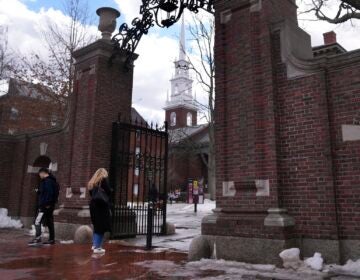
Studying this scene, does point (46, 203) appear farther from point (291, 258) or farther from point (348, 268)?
point (348, 268)

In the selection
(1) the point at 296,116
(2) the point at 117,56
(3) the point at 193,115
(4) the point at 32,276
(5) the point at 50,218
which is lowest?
(4) the point at 32,276

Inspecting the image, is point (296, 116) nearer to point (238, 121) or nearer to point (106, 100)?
point (238, 121)

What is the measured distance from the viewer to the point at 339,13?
14.0 meters

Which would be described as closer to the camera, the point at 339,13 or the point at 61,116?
the point at 339,13

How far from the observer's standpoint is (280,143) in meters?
7.58

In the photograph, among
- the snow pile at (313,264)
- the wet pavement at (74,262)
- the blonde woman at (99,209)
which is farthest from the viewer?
the blonde woman at (99,209)

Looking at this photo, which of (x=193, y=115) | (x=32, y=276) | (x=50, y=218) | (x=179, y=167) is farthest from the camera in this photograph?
(x=193, y=115)

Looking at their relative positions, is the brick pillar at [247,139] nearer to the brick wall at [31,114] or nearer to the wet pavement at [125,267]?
the wet pavement at [125,267]

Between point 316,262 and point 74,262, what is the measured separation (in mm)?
4319

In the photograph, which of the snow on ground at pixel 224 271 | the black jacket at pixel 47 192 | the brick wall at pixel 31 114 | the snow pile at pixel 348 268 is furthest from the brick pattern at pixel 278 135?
the brick wall at pixel 31 114

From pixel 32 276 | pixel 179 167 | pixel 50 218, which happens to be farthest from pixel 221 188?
pixel 179 167

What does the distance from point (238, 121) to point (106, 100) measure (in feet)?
16.6

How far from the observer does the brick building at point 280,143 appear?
6.86 meters

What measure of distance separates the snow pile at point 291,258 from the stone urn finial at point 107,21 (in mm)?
8422
